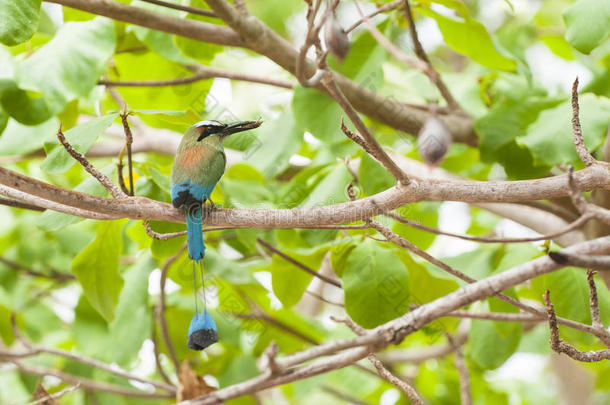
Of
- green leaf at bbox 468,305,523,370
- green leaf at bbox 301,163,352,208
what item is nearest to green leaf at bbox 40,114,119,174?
green leaf at bbox 301,163,352,208

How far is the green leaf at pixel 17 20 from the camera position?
1136 mm

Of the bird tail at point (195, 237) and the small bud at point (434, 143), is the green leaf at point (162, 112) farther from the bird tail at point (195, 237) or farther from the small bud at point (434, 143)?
the small bud at point (434, 143)

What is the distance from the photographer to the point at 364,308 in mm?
1417

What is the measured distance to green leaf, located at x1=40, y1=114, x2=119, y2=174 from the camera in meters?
1.20

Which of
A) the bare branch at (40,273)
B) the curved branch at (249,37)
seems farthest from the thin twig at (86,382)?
the curved branch at (249,37)

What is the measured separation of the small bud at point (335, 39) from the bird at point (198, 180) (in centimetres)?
33

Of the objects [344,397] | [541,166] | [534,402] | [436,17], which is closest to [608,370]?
[534,402]

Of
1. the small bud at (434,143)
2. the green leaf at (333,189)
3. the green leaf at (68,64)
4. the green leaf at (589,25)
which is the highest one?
the green leaf at (589,25)

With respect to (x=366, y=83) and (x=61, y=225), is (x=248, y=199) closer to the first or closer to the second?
(x=366, y=83)

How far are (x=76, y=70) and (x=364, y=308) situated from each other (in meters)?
0.81

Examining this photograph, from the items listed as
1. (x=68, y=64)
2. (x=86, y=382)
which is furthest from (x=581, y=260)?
(x=86, y=382)

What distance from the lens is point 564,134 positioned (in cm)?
146

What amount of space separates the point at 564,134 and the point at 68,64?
111cm

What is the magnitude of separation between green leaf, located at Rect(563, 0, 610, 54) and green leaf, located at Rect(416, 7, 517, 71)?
0.30 meters
